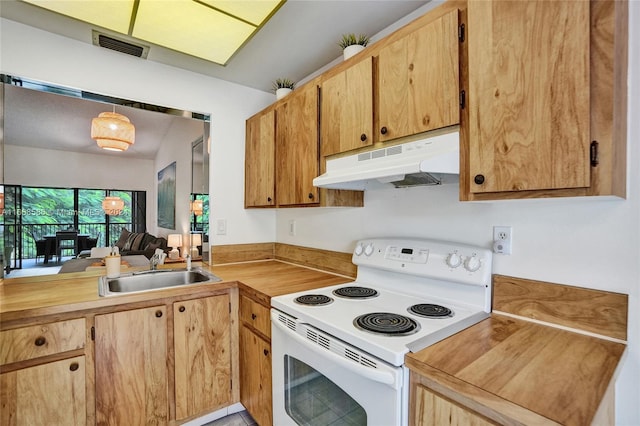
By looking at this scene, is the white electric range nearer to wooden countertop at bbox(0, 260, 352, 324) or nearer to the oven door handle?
the oven door handle

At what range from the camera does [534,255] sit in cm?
119

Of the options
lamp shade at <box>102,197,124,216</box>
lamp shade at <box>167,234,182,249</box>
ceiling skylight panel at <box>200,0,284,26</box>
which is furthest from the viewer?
Answer: lamp shade at <box>167,234,182,249</box>

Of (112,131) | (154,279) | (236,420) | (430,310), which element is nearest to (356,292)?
(430,310)

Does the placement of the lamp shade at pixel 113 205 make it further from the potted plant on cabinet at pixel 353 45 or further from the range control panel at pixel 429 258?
the potted plant on cabinet at pixel 353 45

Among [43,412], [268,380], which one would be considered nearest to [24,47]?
[43,412]

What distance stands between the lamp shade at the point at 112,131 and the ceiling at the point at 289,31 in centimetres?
48

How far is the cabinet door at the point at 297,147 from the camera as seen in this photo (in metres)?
1.84

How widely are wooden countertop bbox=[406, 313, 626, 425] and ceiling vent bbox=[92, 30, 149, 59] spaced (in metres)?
2.39

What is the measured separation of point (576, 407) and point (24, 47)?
9.77 ft

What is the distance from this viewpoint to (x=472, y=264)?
128 cm

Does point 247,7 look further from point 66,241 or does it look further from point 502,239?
point 66,241

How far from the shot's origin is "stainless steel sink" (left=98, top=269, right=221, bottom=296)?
6.55 ft

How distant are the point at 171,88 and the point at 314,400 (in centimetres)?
231

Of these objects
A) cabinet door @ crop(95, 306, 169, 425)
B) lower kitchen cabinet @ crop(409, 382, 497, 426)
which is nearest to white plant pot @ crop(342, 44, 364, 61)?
lower kitchen cabinet @ crop(409, 382, 497, 426)
